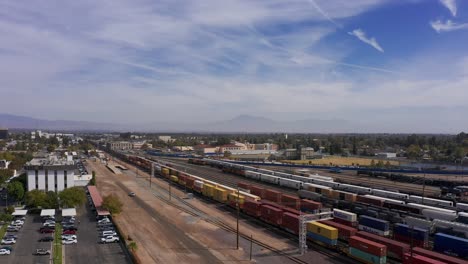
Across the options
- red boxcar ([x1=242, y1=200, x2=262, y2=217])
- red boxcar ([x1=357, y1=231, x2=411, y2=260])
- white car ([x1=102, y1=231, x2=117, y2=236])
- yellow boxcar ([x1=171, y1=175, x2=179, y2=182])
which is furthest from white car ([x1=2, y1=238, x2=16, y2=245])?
yellow boxcar ([x1=171, y1=175, x2=179, y2=182])

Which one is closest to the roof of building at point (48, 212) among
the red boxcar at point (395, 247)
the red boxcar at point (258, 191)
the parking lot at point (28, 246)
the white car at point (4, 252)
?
the parking lot at point (28, 246)

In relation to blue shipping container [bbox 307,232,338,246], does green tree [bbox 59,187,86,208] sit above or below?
above

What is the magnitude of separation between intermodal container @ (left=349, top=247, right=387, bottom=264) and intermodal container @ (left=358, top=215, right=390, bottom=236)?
459cm

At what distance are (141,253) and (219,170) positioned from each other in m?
55.3

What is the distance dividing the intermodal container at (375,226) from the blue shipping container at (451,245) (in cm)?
400

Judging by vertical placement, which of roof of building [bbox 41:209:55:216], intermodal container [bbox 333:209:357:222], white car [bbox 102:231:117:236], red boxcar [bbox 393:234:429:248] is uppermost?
intermodal container [bbox 333:209:357:222]

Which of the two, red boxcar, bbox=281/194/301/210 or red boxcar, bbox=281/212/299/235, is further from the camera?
red boxcar, bbox=281/194/301/210

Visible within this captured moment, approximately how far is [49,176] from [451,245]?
132 feet

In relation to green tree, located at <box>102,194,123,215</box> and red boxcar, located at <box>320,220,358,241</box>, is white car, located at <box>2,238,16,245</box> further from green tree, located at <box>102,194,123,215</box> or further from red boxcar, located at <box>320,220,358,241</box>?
red boxcar, located at <box>320,220,358,241</box>

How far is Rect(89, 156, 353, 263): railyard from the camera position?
25.6 metres

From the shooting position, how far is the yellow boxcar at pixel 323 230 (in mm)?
26125

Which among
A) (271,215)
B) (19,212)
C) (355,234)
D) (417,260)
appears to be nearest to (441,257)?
(417,260)

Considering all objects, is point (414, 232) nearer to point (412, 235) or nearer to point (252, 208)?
point (412, 235)

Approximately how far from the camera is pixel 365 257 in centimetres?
2320
